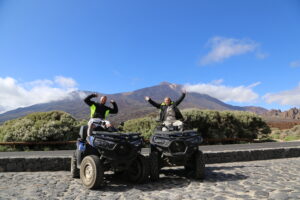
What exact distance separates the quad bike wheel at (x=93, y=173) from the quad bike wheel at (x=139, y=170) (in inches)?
43.9

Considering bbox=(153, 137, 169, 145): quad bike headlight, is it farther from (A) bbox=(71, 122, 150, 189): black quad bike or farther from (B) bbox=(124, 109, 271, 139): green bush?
(B) bbox=(124, 109, 271, 139): green bush

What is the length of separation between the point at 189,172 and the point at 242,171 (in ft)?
6.65

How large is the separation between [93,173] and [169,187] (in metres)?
1.80

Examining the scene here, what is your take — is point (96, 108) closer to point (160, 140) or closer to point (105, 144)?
point (105, 144)

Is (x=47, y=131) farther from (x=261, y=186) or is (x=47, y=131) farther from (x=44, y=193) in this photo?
(x=261, y=186)

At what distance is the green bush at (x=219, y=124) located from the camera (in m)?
19.6

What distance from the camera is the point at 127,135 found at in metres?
7.15

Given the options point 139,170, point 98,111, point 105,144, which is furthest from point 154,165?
point 98,111

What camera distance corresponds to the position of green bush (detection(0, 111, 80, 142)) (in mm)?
17297

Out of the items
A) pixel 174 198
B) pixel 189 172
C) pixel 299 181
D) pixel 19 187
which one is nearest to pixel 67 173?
pixel 19 187

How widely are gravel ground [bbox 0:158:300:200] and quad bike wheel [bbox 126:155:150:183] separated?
0.66 ft

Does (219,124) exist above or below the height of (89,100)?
below

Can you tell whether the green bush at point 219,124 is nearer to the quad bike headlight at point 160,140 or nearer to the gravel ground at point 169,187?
the gravel ground at point 169,187

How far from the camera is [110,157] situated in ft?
22.2
